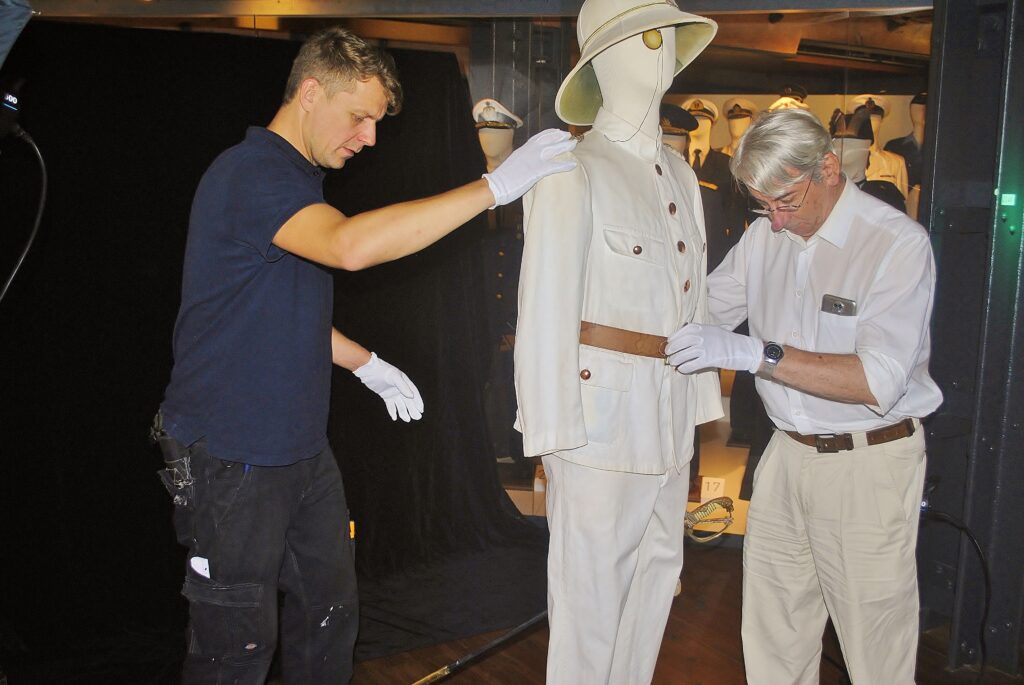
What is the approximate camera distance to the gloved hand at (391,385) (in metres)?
2.28

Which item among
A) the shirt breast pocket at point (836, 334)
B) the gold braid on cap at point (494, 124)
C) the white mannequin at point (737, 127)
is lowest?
the shirt breast pocket at point (836, 334)

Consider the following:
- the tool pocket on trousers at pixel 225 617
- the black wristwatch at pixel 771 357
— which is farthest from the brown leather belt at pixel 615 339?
the tool pocket on trousers at pixel 225 617

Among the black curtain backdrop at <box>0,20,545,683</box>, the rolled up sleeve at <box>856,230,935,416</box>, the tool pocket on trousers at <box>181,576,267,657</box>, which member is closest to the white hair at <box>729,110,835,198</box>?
the rolled up sleeve at <box>856,230,935,416</box>

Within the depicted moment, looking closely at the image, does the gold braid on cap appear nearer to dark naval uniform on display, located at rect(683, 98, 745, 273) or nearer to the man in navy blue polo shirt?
dark naval uniform on display, located at rect(683, 98, 745, 273)

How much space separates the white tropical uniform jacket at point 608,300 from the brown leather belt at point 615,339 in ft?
0.04

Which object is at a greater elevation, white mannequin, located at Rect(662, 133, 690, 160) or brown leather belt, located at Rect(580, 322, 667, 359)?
white mannequin, located at Rect(662, 133, 690, 160)

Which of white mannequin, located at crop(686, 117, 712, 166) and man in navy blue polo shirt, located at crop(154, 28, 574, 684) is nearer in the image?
man in navy blue polo shirt, located at crop(154, 28, 574, 684)

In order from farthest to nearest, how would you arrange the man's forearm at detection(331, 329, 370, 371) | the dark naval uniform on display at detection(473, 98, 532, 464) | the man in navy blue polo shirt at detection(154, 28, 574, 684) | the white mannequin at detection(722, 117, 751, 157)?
the white mannequin at detection(722, 117, 751, 157), the dark naval uniform on display at detection(473, 98, 532, 464), the man's forearm at detection(331, 329, 370, 371), the man in navy blue polo shirt at detection(154, 28, 574, 684)

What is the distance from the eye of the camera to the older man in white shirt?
1918mm

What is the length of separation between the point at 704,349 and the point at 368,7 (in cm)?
224

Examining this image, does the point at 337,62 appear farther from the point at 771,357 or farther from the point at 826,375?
the point at 826,375

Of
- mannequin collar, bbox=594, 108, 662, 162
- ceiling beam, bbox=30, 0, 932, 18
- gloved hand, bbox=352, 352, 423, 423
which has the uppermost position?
ceiling beam, bbox=30, 0, 932, 18

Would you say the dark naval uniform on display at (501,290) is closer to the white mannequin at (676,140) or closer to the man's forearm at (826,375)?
the white mannequin at (676,140)

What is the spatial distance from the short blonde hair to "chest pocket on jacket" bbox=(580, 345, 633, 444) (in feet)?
2.42
